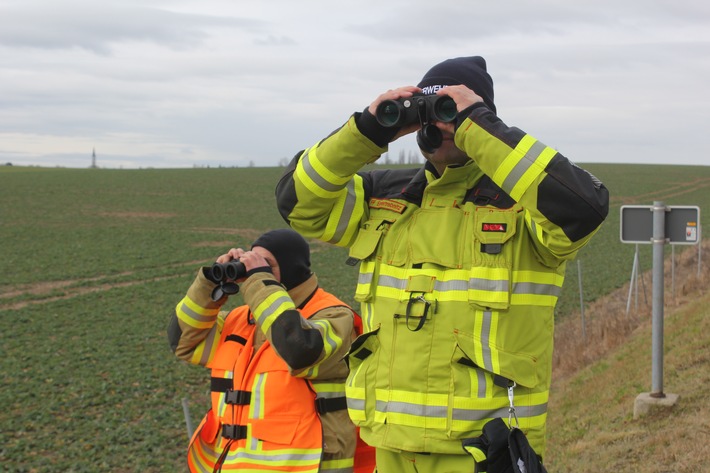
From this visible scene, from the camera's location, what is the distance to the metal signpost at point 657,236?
6.48 m

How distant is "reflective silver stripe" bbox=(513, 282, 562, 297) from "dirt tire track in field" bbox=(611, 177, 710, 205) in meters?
50.6

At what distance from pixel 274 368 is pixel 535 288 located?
135 cm

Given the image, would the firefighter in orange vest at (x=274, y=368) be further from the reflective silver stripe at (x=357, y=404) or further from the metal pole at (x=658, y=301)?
the metal pole at (x=658, y=301)

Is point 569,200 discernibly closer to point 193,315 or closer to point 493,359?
Result: point 493,359

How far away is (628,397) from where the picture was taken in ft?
24.0

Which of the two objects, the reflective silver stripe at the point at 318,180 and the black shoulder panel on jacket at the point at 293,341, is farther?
the black shoulder panel on jacket at the point at 293,341

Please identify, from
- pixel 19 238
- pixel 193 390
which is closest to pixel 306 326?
pixel 193 390

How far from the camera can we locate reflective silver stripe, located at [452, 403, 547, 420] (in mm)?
2578

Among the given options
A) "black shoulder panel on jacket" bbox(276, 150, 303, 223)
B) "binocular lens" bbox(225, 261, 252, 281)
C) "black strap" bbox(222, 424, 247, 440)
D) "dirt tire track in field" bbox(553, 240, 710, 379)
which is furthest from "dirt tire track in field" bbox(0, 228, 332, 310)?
"black shoulder panel on jacket" bbox(276, 150, 303, 223)

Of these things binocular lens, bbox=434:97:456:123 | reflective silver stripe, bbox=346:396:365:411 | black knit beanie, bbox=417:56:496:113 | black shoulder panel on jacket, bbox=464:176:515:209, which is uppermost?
black knit beanie, bbox=417:56:496:113

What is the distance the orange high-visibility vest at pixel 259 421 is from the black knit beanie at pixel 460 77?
1.32m

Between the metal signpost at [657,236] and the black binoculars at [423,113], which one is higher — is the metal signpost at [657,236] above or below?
below

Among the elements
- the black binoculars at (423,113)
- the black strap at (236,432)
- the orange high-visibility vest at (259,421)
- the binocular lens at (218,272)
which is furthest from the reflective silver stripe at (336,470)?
the black binoculars at (423,113)

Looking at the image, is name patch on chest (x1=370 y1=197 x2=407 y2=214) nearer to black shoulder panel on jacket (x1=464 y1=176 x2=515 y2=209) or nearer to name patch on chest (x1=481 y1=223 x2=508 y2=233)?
black shoulder panel on jacket (x1=464 y1=176 x2=515 y2=209)
